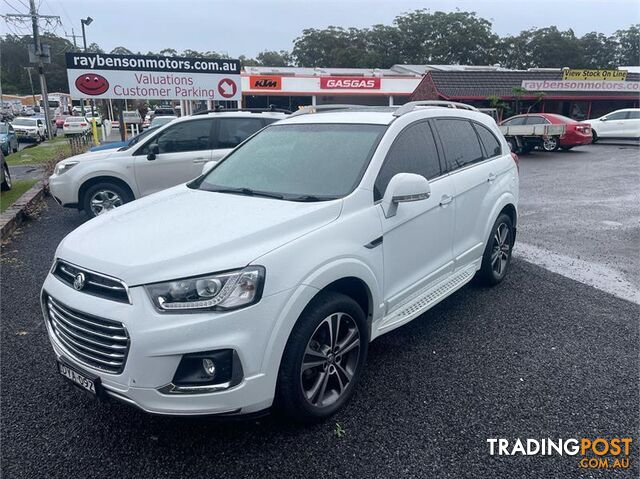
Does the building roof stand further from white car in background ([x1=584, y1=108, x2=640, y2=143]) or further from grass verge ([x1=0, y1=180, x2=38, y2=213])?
grass verge ([x1=0, y1=180, x2=38, y2=213])

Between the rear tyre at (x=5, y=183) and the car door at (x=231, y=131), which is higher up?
the car door at (x=231, y=131)

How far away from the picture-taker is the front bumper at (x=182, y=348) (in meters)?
2.37

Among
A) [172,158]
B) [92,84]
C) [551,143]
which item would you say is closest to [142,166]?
[172,158]

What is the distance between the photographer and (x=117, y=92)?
13.7 meters

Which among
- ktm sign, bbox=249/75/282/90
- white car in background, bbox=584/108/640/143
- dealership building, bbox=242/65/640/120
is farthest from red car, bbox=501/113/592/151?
ktm sign, bbox=249/75/282/90

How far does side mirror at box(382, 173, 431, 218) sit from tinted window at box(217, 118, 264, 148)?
534 centimetres

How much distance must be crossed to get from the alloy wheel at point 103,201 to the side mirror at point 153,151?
34.0 inches

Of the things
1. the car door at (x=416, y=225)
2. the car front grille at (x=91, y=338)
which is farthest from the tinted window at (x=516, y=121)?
the car front grille at (x=91, y=338)

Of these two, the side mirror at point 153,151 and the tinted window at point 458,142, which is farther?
the side mirror at point 153,151

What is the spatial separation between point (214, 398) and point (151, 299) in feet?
1.94

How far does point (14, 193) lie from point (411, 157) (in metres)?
9.42

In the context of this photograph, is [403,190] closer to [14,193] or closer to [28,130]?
[14,193]

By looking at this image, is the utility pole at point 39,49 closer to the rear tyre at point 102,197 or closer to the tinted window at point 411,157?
the rear tyre at point 102,197

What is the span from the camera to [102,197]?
790 cm
